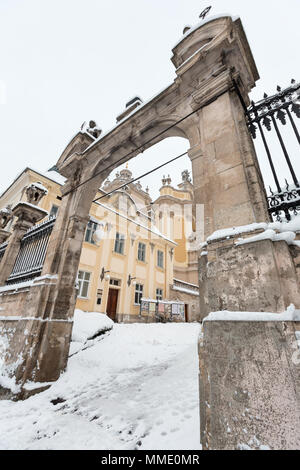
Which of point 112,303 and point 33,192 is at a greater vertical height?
point 33,192

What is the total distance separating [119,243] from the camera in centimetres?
1589


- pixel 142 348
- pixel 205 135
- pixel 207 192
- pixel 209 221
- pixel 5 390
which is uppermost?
pixel 205 135

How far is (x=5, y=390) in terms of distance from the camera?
12.3ft

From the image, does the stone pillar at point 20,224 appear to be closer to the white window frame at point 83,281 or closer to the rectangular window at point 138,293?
the white window frame at point 83,281

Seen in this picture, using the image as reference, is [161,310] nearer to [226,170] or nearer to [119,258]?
[119,258]

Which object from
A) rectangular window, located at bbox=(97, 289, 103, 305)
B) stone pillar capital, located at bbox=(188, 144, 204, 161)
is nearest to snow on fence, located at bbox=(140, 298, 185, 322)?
rectangular window, located at bbox=(97, 289, 103, 305)

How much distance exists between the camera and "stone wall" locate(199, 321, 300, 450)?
4.16 feet

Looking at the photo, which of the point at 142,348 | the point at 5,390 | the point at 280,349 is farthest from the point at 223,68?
the point at 142,348

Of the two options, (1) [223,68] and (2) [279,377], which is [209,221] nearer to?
(2) [279,377]

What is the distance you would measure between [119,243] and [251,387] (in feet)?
48.6

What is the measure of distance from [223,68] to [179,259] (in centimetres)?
2349

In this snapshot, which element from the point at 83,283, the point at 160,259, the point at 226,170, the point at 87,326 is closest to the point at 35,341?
the point at 87,326

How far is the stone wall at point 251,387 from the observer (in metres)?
1.27

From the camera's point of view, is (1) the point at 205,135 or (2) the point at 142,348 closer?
(1) the point at 205,135
